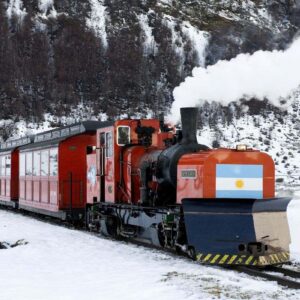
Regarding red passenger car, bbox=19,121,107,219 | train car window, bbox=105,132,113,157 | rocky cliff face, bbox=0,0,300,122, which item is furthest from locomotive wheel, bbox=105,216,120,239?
rocky cliff face, bbox=0,0,300,122

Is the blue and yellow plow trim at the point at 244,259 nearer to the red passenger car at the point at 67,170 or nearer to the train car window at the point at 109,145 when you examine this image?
the train car window at the point at 109,145

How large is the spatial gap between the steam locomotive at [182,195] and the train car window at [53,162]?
0.53m

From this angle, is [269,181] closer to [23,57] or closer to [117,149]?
[117,149]

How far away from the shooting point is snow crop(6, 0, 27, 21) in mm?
77875

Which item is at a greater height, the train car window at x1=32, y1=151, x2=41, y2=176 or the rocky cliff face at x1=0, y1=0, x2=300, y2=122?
the rocky cliff face at x1=0, y1=0, x2=300, y2=122

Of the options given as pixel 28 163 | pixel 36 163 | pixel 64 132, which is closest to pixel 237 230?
pixel 64 132

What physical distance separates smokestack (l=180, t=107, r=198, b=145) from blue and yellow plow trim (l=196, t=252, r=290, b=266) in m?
2.44

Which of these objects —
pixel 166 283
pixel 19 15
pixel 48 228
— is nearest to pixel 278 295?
pixel 166 283

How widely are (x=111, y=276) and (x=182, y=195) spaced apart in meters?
2.59

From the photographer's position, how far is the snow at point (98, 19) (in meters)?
80.2

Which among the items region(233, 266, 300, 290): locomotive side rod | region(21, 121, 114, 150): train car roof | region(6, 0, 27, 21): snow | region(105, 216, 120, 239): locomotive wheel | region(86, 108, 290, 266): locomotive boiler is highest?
region(6, 0, 27, 21): snow

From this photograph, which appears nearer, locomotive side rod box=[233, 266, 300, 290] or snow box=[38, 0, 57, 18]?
locomotive side rod box=[233, 266, 300, 290]

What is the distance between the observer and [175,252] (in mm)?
13195

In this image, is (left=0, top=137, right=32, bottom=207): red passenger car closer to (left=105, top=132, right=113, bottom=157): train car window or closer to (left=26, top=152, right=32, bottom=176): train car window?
(left=26, top=152, right=32, bottom=176): train car window
